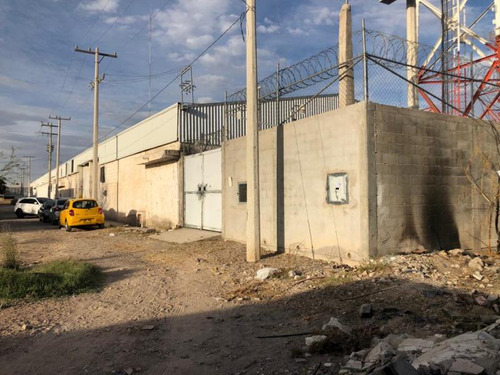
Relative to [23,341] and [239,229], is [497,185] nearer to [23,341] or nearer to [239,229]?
[239,229]

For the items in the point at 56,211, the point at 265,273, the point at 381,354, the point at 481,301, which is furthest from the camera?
the point at 56,211

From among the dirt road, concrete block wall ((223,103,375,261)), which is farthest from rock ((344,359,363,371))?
concrete block wall ((223,103,375,261))

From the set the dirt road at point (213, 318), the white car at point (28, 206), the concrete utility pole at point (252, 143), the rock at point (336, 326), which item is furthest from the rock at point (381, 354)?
the white car at point (28, 206)

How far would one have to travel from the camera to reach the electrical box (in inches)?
335

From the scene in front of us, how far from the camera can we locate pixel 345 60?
33.3ft

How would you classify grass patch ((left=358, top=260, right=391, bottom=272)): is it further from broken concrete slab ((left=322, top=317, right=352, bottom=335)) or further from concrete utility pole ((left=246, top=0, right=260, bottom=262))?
concrete utility pole ((left=246, top=0, right=260, bottom=262))

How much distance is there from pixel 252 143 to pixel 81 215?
14.0 metres

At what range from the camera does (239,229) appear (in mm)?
12930

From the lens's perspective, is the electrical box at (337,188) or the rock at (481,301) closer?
the rock at (481,301)

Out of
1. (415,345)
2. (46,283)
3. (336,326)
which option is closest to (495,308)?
(415,345)

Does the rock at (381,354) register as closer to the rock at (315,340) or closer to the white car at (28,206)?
the rock at (315,340)

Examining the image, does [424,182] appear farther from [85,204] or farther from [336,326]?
[85,204]

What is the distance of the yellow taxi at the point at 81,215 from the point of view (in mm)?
20375

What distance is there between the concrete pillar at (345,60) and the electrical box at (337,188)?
2.26m
